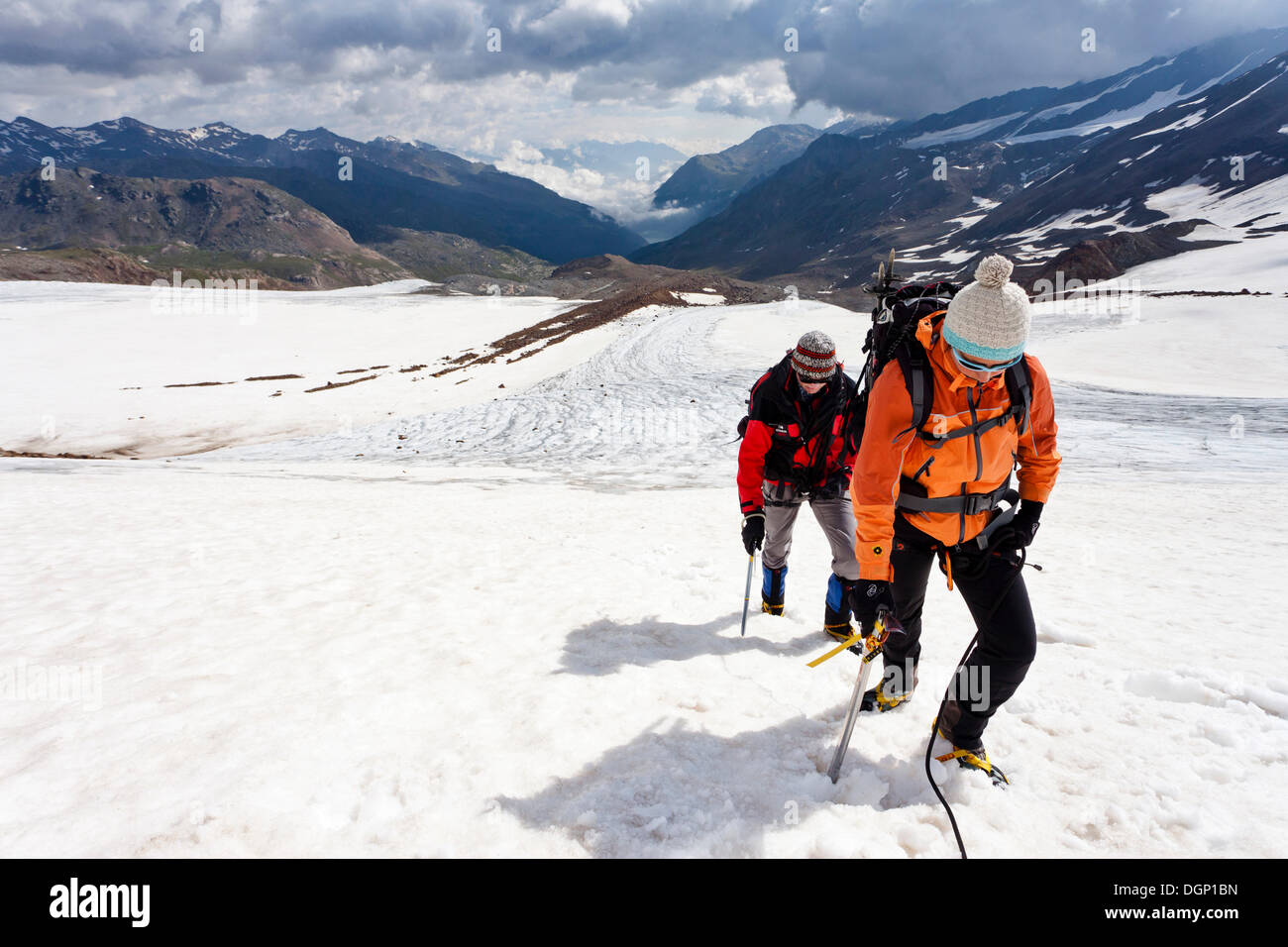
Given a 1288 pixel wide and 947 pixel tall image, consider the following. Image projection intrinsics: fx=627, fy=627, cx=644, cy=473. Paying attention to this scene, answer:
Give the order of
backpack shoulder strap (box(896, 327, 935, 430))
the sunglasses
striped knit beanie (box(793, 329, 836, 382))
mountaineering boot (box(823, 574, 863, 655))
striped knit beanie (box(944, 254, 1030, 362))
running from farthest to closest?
mountaineering boot (box(823, 574, 863, 655)), striped knit beanie (box(793, 329, 836, 382)), backpack shoulder strap (box(896, 327, 935, 430)), the sunglasses, striped knit beanie (box(944, 254, 1030, 362))

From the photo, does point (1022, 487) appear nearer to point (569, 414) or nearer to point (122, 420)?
point (569, 414)

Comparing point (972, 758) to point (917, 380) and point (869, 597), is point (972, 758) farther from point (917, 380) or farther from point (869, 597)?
point (917, 380)

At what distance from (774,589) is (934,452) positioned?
3.44 m

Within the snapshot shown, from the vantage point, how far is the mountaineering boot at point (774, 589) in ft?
22.7

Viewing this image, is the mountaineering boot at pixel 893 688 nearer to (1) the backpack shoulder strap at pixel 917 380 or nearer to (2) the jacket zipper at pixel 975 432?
(2) the jacket zipper at pixel 975 432

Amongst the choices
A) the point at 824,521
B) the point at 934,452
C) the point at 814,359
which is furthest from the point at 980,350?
the point at 824,521


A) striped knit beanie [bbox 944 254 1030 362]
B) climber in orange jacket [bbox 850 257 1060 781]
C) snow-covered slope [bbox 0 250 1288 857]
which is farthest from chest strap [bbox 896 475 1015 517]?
snow-covered slope [bbox 0 250 1288 857]

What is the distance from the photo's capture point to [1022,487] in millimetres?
4250

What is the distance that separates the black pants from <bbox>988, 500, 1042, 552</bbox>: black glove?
0.25 ft

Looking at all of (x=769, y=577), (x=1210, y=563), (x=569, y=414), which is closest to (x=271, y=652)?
(x=769, y=577)

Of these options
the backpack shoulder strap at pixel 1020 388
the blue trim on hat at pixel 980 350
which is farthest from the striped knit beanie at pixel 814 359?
the blue trim on hat at pixel 980 350

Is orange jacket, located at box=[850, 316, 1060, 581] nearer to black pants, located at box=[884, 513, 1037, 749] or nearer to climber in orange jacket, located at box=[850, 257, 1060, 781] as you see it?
climber in orange jacket, located at box=[850, 257, 1060, 781]

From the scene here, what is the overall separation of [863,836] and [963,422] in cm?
252

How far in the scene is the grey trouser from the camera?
19.8 feet
